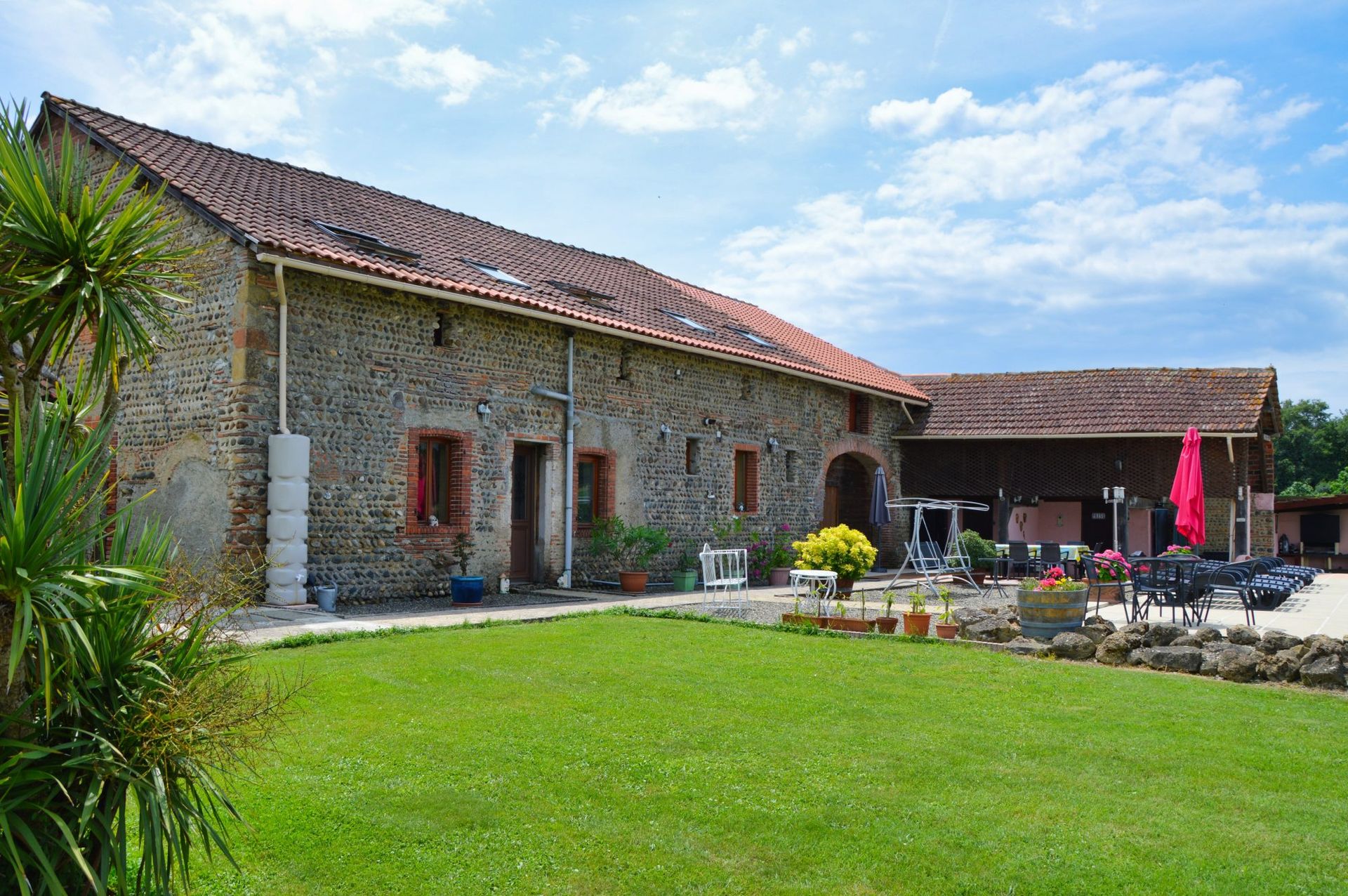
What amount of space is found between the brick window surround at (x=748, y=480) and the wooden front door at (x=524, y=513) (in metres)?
4.90

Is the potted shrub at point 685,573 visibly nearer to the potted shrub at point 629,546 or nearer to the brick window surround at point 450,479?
the potted shrub at point 629,546

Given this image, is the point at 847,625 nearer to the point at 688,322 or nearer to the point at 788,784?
the point at 788,784

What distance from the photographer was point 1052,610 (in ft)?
30.2

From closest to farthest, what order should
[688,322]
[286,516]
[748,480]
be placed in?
[286,516], [688,322], [748,480]

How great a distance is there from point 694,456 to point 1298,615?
9.06 m

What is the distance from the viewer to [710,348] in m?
17.0

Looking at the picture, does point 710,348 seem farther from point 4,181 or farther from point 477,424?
point 4,181

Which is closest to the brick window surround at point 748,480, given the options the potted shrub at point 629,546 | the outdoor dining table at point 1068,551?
the potted shrub at point 629,546

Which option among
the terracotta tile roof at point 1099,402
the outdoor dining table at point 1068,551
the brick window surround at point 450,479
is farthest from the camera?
the terracotta tile roof at point 1099,402

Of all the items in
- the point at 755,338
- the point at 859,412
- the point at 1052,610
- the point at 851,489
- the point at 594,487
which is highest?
the point at 755,338

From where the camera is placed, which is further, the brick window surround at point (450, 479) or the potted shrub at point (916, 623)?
the brick window surround at point (450, 479)

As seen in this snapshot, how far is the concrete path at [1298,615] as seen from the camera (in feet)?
35.9

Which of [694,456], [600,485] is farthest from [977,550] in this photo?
[600,485]

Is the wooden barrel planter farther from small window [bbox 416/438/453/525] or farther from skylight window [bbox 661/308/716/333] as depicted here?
skylight window [bbox 661/308/716/333]
